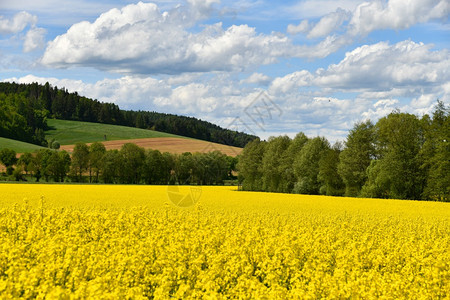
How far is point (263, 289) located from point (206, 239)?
6095 millimetres

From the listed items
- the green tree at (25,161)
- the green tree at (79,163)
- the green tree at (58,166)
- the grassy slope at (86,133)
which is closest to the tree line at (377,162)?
the green tree at (79,163)

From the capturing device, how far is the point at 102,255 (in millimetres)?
11547

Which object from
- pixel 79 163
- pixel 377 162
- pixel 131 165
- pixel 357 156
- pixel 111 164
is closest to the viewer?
pixel 377 162

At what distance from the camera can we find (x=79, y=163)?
10100cm

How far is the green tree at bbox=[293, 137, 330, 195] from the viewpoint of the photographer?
69562 mm

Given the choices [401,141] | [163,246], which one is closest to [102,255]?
[163,246]

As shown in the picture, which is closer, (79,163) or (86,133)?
(79,163)

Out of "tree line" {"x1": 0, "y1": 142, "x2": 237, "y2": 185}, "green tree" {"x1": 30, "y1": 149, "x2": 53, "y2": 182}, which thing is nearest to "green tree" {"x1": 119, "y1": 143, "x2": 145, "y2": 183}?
"tree line" {"x1": 0, "y1": 142, "x2": 237, "y2": 185}

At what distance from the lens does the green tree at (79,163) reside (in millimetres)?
100500

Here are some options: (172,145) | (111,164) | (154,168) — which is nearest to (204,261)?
(154,168)

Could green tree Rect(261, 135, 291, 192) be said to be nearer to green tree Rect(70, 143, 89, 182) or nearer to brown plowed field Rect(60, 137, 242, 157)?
brown plowed field Rect(60, 137, 242, 157)

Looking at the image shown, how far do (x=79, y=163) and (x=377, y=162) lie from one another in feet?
215

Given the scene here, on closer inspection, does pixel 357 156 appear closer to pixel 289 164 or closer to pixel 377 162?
pixel 377 162

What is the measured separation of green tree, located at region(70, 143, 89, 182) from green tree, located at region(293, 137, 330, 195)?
166 ft
